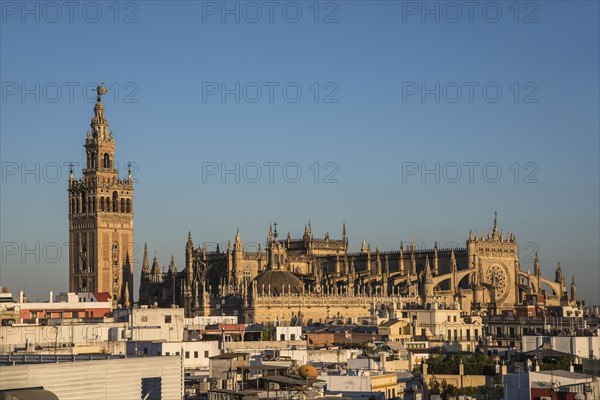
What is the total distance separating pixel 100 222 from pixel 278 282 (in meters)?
20.5

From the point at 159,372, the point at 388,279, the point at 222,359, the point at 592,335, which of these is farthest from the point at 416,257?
the point at 159,372

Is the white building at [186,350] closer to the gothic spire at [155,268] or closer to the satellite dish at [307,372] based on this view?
the satellite dish at [307,372]

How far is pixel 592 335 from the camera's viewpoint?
81.6 meters

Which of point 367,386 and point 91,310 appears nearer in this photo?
point 367,386

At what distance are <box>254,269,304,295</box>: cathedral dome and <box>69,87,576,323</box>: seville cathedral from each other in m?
0.08

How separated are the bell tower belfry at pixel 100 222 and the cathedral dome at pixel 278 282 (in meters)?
14.9

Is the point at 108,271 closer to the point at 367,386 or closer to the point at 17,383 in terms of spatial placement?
the point at 367,386

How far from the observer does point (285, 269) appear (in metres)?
140

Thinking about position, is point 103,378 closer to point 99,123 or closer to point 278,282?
point 278,282

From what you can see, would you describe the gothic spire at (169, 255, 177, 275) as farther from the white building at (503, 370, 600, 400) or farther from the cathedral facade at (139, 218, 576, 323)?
the white building at (503, 370, 600, 400)

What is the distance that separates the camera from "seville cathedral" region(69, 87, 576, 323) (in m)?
134

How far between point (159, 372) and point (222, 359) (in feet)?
76.0

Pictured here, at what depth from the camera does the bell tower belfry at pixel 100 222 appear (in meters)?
144

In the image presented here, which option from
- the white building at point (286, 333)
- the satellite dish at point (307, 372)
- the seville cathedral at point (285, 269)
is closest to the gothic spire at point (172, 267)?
the seville cathedral at point (285, 269)
